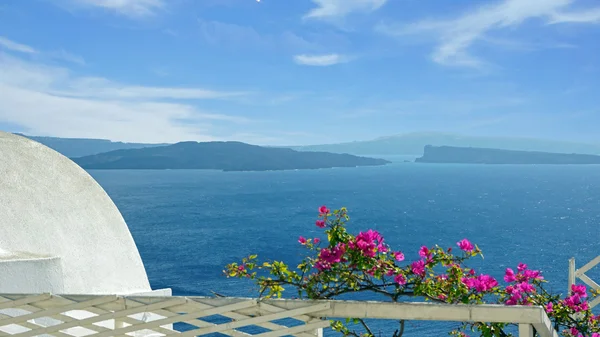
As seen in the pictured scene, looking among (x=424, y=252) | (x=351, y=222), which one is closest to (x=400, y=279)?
(x=424, y=252)

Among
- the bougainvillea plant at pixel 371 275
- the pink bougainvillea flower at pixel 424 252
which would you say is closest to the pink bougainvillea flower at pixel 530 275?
the bougainvillea plant at pixel 371 275

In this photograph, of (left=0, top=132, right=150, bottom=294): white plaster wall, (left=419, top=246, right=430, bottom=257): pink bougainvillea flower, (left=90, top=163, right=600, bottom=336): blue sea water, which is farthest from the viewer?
(left=90, top=163, right=600, bottom=336): blue sea water

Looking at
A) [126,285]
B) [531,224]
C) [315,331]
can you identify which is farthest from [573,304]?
[531,224]

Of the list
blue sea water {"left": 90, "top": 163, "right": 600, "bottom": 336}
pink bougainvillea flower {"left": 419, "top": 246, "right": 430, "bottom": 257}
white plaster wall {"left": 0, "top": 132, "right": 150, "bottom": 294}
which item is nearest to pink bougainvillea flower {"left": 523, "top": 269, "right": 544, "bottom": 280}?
pink bougainvillea flower {"left": 419, "top": 246, "right": 430, "bottom": 257}

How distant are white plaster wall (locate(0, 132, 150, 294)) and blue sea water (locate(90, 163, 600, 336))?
28.3m

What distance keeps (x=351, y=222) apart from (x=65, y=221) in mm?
64622

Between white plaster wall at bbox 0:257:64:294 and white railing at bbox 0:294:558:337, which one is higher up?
white railing at bbox 0:294:558:337

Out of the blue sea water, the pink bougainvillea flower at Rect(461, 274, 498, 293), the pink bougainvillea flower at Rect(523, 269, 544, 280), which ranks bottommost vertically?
the blue sea water

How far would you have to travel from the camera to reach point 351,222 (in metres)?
70.4

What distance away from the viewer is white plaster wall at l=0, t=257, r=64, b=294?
5168 mm

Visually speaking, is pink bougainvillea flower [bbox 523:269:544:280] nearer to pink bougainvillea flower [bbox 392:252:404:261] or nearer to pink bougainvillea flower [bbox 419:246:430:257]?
pink bougainvillea flower [bbox 419:246:430:257]

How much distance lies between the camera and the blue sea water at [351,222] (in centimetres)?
4981

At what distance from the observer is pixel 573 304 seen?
14.0 feet

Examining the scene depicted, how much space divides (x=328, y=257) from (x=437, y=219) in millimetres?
75880
